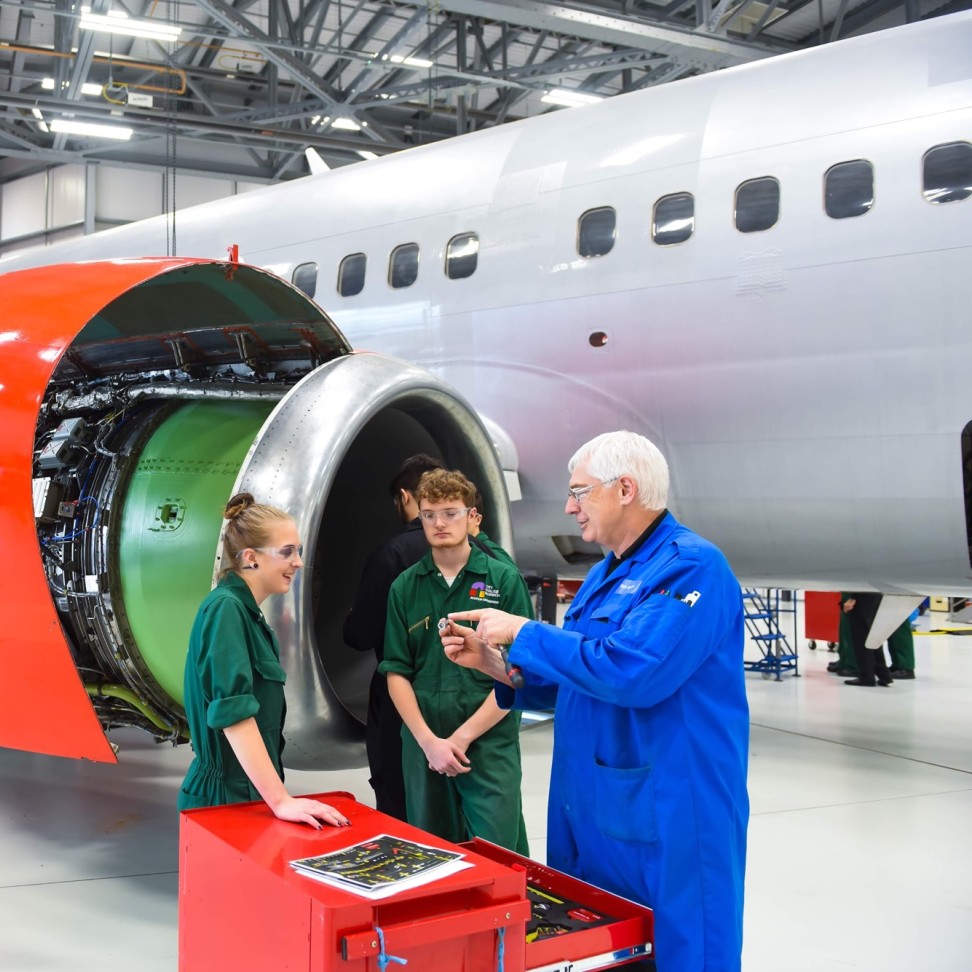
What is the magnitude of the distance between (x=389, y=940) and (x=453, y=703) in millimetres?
1647

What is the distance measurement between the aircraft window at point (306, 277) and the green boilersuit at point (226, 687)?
5.27 metres

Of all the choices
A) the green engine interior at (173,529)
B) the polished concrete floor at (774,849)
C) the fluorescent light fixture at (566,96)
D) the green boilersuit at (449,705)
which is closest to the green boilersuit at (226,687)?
the green boilersuit at (449,705)

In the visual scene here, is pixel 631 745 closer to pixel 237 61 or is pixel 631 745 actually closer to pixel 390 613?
pixel 390 613

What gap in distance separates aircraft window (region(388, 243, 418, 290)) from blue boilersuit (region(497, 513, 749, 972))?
5.19 meters

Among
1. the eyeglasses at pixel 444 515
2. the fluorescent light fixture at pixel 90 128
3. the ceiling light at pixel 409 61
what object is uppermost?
the ceiling light at pixel 409 61

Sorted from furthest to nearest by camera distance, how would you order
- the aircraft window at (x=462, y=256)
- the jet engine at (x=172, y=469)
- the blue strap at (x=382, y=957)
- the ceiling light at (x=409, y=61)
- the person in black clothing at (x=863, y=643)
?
the ceiling light at (x=409, y=61) → the person in black clothing at (x=863, y=643) → the aircraft window at (x=462, y=256) → the jet engine at (x=172, y=469) → the blue strap at (x=382, y=957)

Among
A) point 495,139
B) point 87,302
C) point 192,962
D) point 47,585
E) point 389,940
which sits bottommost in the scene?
point 192,962

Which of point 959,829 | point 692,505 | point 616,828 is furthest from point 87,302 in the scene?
point 959,829

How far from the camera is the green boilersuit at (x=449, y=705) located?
373cm

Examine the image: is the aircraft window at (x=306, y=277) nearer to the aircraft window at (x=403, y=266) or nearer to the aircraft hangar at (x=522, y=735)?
the aircraft hangar at (x=522, y=735)

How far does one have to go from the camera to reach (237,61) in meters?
21.5

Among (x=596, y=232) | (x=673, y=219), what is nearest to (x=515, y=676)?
(x=673, y=219)

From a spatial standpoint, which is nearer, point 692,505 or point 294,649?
point 294,649

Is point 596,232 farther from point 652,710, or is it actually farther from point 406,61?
point 406,61
